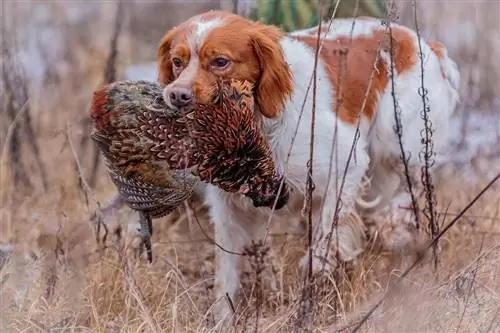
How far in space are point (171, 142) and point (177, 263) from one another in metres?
1.31

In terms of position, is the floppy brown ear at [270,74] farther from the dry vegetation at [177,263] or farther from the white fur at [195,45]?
the dry vegetation at [177,263]

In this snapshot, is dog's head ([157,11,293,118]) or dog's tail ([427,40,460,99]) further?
dog's tail ([427,40,460,99])

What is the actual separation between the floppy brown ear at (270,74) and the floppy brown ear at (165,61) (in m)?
0.29

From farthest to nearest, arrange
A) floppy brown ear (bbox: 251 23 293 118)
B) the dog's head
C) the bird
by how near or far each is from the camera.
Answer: floppy brown ear (bbox: 251 23 293 118) → the dog's head → the bird

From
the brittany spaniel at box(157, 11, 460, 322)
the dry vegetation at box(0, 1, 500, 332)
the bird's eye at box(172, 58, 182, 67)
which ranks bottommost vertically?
the dry vegetation at box(0, 1, 500, 332)

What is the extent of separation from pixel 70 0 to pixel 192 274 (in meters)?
5.64

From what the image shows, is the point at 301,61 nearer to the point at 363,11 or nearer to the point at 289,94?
the point at 289,94

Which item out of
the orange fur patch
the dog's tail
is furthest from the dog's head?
the dog's tail

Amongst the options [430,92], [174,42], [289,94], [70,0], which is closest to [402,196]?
[430,92]

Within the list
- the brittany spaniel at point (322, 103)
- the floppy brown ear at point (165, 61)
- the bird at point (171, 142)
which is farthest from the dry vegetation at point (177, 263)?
the floppy brown ear at point (165, 61)

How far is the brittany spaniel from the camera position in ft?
11.9

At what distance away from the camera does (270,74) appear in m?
3.74

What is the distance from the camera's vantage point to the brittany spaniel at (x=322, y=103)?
363 centimetres

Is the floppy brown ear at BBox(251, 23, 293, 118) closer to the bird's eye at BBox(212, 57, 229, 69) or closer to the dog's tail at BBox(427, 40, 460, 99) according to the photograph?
the bird's eye at BBox(212, 57, 229, 69)
